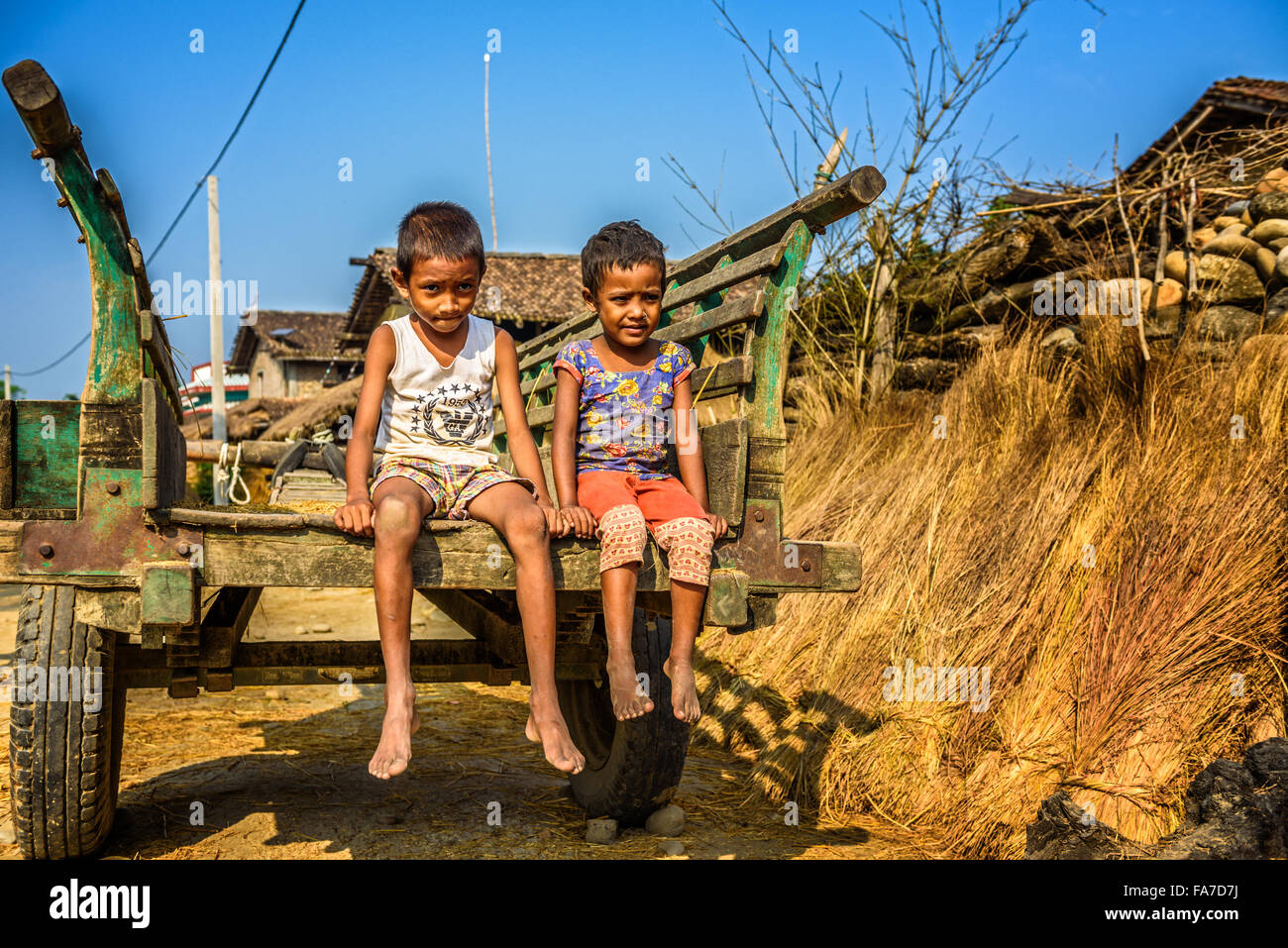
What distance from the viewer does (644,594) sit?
9.66ft

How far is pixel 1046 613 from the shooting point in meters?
3.91

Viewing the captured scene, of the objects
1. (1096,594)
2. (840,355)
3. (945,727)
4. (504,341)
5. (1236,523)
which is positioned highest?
(840,355)

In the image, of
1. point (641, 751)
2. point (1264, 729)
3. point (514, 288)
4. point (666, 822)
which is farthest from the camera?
point (514, 288)

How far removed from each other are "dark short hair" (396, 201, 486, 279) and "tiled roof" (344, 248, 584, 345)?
1531cm

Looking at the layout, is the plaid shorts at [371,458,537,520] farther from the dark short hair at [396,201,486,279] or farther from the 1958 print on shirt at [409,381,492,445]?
the dark short hair at [396,201,486,279]

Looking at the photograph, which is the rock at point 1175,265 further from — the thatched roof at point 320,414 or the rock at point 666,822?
the thatched roof at point 320,414

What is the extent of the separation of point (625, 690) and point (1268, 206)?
5.19 meters

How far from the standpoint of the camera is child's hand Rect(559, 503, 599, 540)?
258 cm

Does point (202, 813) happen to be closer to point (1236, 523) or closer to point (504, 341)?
point (504, 341)

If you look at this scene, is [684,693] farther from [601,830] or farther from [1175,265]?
[1175,265]

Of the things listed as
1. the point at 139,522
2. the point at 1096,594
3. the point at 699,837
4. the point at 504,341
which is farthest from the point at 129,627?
the point at 1096,594

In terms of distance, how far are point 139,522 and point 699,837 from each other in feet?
7.25

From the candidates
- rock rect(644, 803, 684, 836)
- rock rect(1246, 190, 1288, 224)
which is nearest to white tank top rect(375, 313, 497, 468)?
rock rect(644, 803, 684, 836)

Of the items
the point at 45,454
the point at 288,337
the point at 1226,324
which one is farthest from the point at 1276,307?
the point at 288,337
